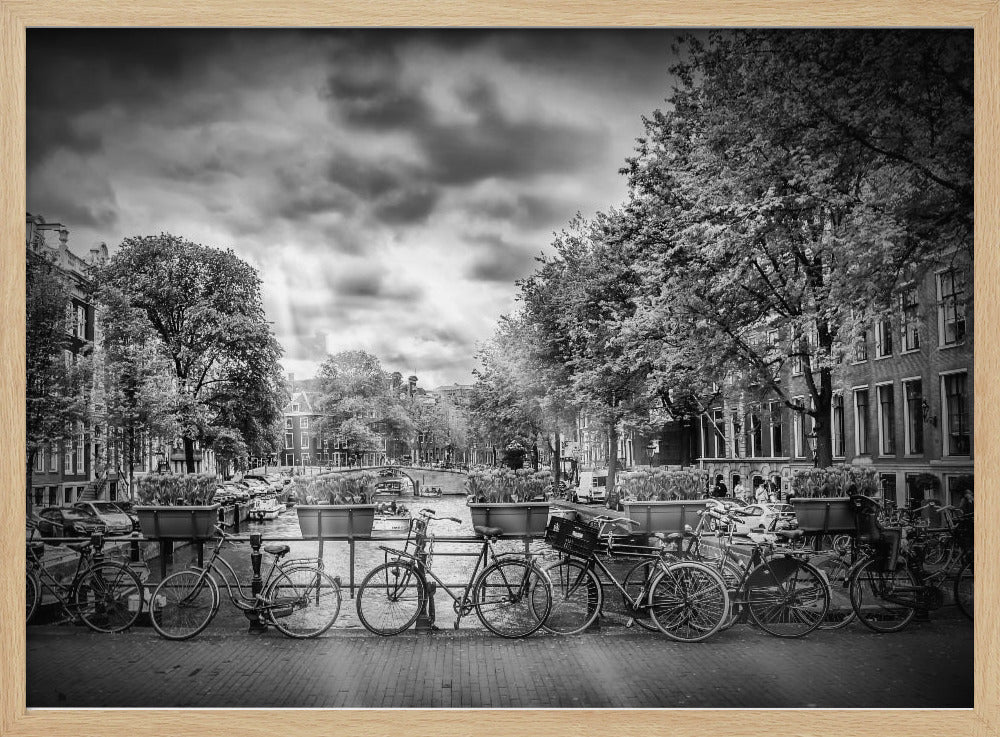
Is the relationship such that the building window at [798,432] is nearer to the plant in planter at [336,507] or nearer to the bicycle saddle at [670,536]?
the bicycle saddle at [670,536]

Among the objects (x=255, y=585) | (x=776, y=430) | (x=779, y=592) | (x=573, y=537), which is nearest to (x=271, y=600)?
(x=255, y=585)

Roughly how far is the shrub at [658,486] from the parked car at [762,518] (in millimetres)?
428

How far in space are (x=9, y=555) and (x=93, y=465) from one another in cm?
184

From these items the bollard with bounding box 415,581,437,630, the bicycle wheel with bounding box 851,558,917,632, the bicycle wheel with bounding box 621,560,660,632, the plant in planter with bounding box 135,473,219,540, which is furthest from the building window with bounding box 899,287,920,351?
the plant in planter with bounding box 135,473,219,540

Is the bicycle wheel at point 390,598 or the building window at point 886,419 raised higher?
the building window at point 886,419

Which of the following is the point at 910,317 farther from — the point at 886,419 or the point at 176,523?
the point at 176,523

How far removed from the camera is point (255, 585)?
6.40 m

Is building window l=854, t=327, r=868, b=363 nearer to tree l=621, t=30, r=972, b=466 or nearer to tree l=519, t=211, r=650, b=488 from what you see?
tree l=621, t=30, r=972, b=466

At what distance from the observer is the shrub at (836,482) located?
7.73m

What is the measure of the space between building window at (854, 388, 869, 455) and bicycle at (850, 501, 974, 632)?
2051 millimetres

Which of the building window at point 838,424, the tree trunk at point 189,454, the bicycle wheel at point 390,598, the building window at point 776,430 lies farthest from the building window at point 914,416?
the tree trunk at point 189,454

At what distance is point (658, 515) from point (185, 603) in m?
3.91

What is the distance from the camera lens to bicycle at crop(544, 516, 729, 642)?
20.3ft

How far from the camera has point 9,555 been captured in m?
5.31
